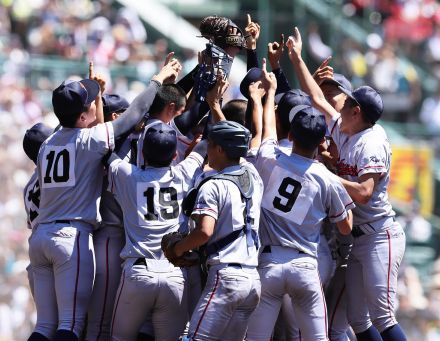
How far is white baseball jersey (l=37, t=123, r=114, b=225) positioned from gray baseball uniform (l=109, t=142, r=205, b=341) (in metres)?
0.17

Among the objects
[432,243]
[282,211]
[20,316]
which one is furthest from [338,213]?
[432,243]

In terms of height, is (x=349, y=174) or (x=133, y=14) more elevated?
(x=349, y=174)

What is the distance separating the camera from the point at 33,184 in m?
7.95

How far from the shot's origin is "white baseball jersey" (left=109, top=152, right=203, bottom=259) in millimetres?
7152

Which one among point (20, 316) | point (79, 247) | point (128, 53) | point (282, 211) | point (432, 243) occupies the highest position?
point (282, 211)

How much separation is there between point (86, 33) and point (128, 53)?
735 millimetres

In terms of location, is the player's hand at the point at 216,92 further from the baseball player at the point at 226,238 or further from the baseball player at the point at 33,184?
the baseball player at the point at 33,184

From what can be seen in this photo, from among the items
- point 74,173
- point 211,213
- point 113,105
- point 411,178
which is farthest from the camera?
point 411,178

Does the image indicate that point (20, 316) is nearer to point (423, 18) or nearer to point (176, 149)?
point (176, 149)

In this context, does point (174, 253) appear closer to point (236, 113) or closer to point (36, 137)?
point (236, 113)

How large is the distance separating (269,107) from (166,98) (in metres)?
0.72

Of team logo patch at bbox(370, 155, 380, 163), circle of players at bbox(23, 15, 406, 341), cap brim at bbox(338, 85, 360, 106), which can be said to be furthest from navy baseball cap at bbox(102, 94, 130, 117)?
team logo patch at bbox(370, 155, 380, 163)

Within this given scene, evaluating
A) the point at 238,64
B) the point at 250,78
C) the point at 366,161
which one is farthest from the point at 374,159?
the point at 238,64

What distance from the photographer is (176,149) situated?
7578 millimetres
